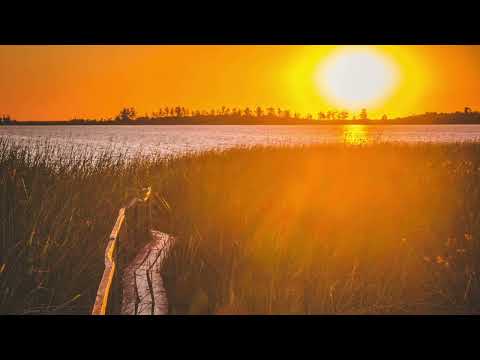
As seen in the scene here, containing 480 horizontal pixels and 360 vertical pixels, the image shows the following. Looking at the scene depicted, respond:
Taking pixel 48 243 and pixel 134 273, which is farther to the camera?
pixel 48 243

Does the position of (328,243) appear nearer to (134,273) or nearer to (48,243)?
(134,273)

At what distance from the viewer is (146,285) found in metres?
3.04

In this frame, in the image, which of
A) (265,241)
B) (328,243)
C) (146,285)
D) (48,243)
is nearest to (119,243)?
(48,243)

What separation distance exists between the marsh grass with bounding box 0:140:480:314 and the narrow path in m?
0.16

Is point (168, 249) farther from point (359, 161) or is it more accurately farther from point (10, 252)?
point (359, 161)

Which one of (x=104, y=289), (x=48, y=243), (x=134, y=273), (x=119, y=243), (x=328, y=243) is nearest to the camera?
(x=104, y=289)

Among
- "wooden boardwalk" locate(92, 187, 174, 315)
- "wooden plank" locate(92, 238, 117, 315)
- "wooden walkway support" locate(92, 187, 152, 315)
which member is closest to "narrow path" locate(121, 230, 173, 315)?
"wooden boardwalk" locate(92, 187, 174, 315)

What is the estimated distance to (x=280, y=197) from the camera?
19.0 feet

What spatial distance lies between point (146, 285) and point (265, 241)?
1323 millimetres

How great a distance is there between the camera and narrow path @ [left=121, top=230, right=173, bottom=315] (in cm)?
274

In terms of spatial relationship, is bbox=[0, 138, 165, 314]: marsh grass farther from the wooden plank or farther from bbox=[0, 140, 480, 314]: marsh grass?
the wooden plank

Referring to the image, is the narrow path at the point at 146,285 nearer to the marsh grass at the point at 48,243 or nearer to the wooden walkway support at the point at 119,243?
the wooden walkway support at the point at 119,243
